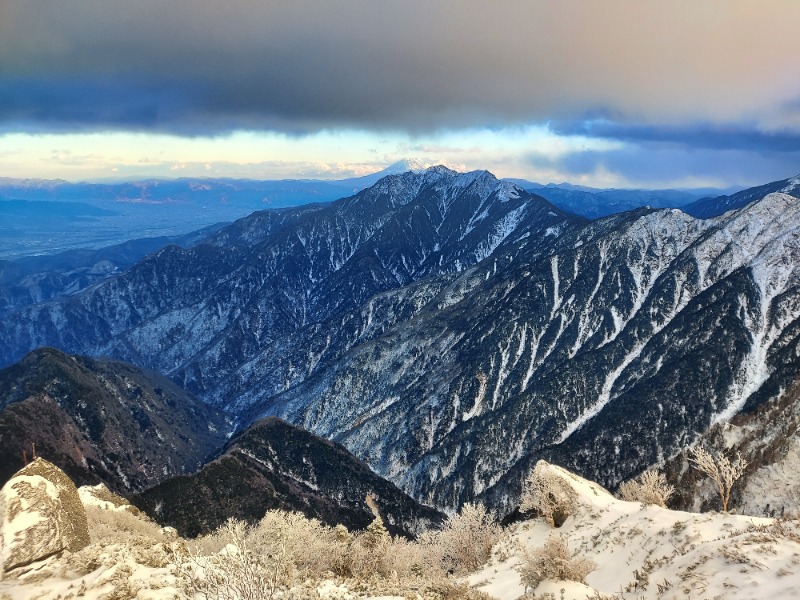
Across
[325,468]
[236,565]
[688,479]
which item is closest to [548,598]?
[236,565]

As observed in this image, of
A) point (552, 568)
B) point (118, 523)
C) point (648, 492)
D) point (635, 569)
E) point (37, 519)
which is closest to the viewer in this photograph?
point (552, 568)

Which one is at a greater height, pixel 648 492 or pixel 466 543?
pixel 648 492

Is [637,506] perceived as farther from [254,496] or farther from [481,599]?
[254,496]

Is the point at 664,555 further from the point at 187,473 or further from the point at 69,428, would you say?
the point at 69,428

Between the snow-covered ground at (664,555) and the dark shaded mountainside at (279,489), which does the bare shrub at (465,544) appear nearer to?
the snow-covered ground at (664,555)

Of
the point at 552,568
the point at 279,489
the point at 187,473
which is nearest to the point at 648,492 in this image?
the point at 552,568

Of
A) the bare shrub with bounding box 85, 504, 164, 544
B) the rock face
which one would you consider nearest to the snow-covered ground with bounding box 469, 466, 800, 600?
the rock face

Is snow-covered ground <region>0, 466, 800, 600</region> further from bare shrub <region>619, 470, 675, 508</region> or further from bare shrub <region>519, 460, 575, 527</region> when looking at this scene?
bare shrub <region>619, 470, 675, 508</region>
